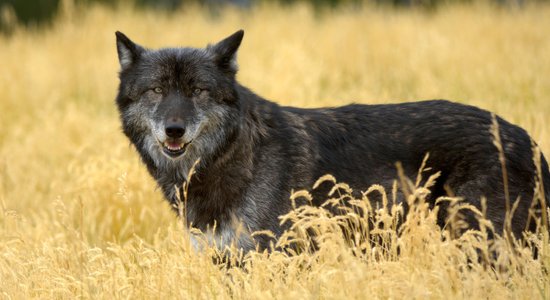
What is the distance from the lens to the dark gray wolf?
4.54 metres

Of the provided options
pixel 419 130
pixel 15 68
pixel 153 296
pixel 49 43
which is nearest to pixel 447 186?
pixel 419 130

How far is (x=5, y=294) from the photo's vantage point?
4.06m

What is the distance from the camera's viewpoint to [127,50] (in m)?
5.00

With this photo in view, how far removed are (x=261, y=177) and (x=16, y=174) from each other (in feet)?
11.8

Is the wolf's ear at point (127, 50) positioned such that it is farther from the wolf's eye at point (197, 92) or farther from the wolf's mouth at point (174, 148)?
the wolf's mouth at point (174, 148)

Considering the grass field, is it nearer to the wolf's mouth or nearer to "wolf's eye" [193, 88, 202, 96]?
the wolf's mouth

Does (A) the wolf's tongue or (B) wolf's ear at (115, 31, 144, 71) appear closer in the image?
(A) the wolf's tongue

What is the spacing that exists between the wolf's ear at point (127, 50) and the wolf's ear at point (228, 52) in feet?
1.49

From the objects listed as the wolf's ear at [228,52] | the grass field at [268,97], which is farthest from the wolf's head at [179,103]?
the grass field at [268,97]

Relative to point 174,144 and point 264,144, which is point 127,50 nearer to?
point 174,144

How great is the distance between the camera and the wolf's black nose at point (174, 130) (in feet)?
15.0

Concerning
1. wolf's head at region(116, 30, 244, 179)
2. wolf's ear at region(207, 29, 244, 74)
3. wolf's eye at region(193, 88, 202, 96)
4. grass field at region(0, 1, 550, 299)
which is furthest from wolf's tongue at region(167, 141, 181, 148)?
wolf's ear at region(207, 29, 244, 74)

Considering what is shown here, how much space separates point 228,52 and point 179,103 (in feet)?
1.58

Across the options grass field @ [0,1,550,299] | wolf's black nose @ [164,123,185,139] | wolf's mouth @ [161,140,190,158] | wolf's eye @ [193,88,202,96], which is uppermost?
wolf's eye @ [193,88,202,96]
